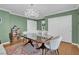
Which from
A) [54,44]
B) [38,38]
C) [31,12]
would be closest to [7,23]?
[31,12]

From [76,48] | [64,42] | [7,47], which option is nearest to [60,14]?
[64,42]

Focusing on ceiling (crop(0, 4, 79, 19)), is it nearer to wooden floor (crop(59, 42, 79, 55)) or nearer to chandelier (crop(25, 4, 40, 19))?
chandelier (crop(25, 4, 40, 19))

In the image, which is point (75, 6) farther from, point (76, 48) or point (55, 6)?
point (76, 48)

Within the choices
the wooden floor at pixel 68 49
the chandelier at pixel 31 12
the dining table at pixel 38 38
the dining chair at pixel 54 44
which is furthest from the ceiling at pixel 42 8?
the wooden floor at pixel 68 49

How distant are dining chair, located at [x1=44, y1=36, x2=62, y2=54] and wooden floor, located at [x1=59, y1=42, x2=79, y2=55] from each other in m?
0.06

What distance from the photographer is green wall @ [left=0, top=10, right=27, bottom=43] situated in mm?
1881

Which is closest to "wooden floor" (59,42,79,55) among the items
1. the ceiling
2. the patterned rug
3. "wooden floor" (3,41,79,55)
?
"wooden floor" (3,41,79,55)

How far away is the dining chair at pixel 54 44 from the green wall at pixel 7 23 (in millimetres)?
444

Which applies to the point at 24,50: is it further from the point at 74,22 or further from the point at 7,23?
the point at 74,22

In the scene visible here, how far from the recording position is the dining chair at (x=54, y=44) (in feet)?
6.20

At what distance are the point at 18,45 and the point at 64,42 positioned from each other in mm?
701
